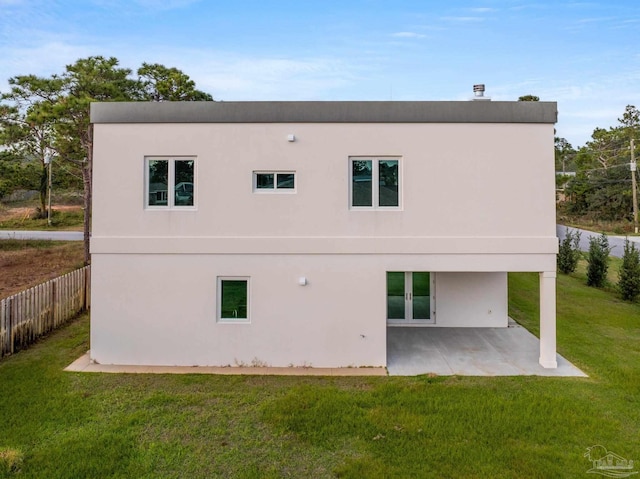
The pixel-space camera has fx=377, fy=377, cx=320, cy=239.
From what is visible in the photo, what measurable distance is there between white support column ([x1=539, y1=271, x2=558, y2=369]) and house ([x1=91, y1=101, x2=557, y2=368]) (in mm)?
36

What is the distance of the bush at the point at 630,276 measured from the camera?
1371 cm

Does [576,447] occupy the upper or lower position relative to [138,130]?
lower

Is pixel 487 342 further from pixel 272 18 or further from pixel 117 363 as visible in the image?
pixel 272 18

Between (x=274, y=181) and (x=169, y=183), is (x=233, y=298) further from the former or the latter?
(x=169, y=183)

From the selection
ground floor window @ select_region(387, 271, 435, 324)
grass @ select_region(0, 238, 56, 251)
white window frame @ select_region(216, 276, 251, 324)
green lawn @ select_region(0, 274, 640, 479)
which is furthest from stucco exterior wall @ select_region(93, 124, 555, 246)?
grass @ select_region(0, 238, 56, 251)

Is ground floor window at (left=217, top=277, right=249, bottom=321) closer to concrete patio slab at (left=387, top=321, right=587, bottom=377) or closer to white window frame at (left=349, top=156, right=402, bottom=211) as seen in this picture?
white window frame at (left=349, top=156, right=402, bottom=211)

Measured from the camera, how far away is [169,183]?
832 cm

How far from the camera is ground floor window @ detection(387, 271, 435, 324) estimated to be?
11141 mm

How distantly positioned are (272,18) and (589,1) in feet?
40.5

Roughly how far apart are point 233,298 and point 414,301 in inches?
219

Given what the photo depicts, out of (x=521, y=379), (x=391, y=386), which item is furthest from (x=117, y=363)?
(x=521, y=379)

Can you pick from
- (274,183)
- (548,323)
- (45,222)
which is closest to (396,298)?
(548,323)

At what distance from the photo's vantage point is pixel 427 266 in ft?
26.9

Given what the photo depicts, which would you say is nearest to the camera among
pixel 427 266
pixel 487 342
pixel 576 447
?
pixel 576 447
